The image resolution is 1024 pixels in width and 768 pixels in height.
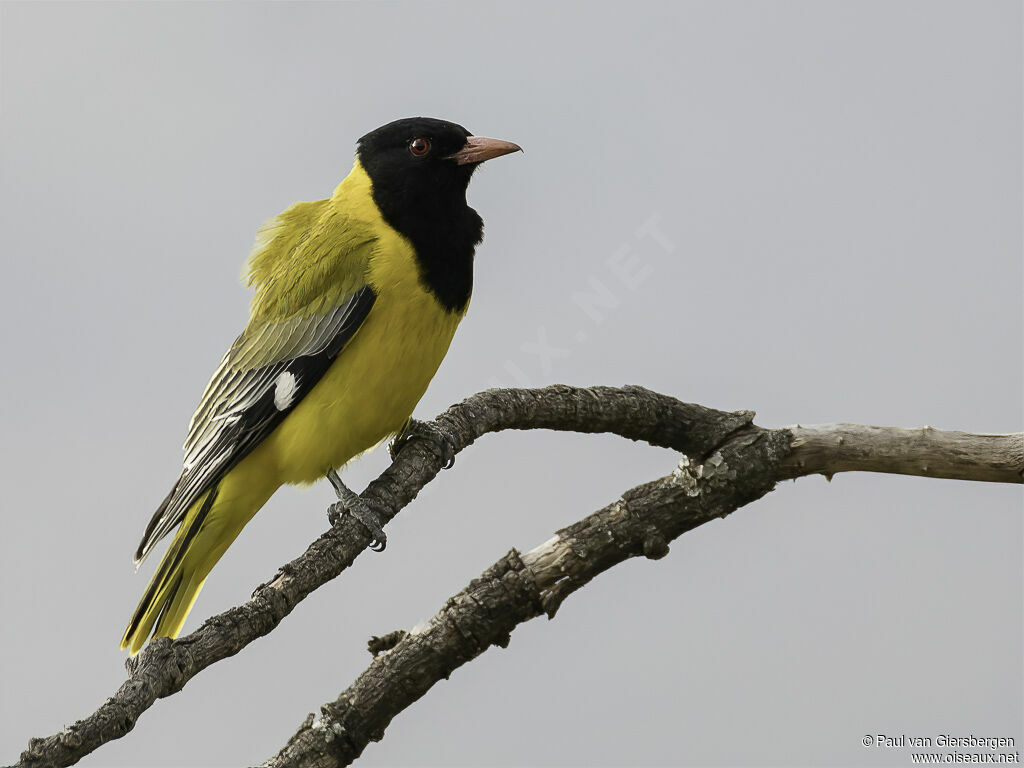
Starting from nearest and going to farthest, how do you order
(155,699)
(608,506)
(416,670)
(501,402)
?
(155,699)
(416,670)
(608,506)
(501,402)

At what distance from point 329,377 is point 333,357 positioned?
0.26ft

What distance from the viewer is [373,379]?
377 cm

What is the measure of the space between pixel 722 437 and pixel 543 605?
0.95 meters

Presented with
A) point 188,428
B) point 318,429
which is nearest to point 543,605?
point 318,429

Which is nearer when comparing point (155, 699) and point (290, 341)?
point (155, 699)

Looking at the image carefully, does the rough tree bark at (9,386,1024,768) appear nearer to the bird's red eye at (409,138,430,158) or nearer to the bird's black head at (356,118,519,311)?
the bird's black head at (356,118,519,311)

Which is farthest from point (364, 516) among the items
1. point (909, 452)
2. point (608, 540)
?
point (909, 452)

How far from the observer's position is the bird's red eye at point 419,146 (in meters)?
4.14

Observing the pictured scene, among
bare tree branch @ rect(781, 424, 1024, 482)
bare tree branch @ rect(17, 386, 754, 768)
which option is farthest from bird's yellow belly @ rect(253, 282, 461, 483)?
bare tree branch @ rect(781, 424, 1024, 482)

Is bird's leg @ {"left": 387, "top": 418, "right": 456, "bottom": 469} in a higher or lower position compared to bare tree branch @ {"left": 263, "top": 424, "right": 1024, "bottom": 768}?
higher

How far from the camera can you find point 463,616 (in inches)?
138

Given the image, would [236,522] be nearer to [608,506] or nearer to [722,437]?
[608,506]

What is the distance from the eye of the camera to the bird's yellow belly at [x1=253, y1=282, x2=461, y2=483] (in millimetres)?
3770

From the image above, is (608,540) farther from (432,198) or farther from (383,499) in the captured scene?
(432,198)
